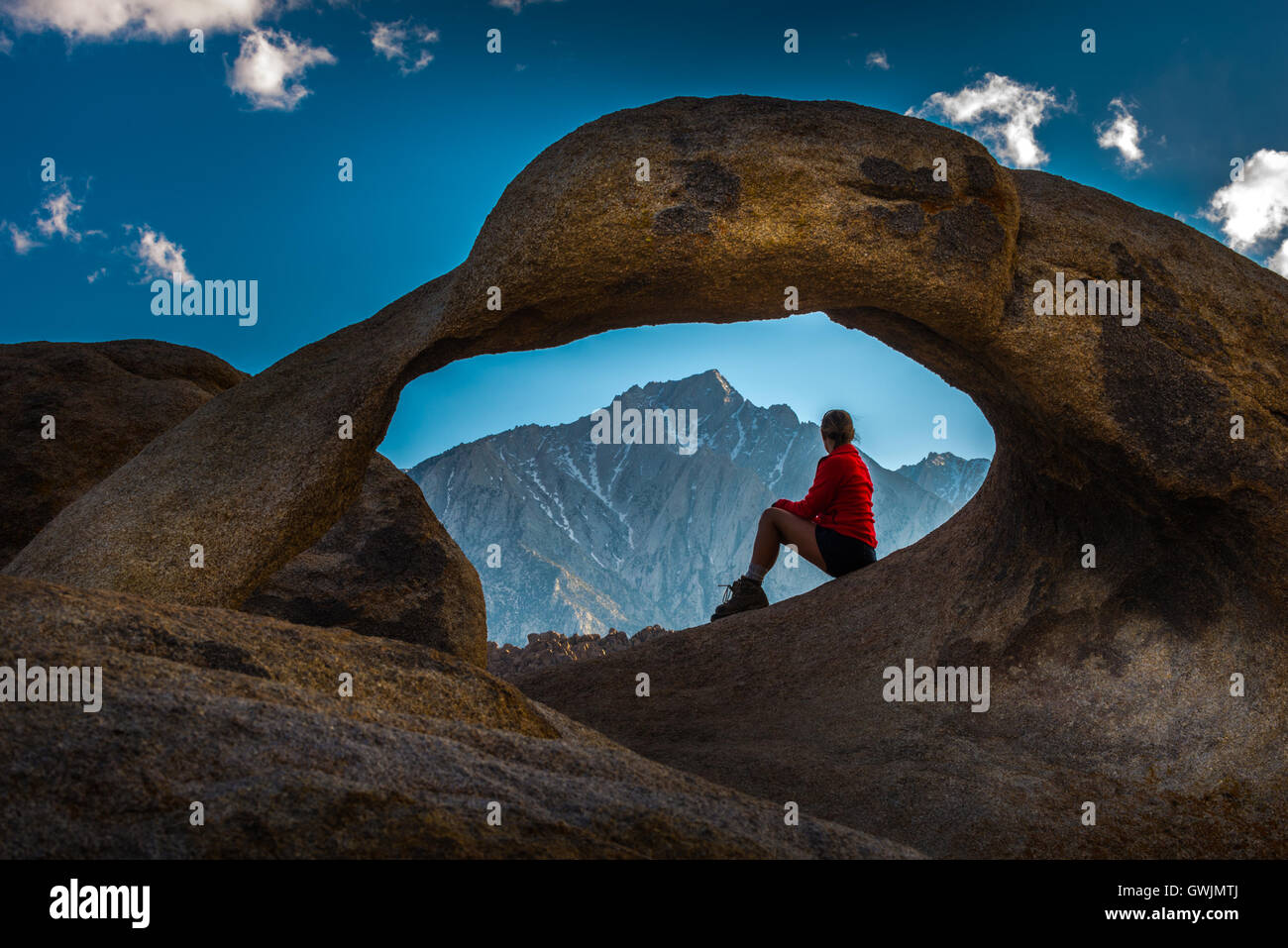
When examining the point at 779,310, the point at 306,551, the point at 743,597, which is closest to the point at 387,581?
the point at 306,551

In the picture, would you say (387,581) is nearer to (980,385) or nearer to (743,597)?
(743,597)

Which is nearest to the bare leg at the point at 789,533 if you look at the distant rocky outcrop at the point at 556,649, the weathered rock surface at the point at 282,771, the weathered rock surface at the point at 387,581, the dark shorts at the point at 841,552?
the dark shorts at the point at 841,552

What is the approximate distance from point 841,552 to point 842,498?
797 mm

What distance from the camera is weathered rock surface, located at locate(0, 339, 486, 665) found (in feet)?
32.2

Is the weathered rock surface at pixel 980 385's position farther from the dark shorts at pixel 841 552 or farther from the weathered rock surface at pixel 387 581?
the dark shorts at pixel 841 552

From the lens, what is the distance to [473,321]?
24.3 feet

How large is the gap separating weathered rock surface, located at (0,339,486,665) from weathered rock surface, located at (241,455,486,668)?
1 centimetres

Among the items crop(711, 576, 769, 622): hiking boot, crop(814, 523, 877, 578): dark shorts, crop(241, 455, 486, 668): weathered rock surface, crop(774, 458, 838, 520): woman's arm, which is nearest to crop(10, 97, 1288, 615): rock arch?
crop(241, 455, 486, 668): weathered rock surface

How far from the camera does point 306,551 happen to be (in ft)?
34.3

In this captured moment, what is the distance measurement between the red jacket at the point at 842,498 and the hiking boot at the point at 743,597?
1203mm

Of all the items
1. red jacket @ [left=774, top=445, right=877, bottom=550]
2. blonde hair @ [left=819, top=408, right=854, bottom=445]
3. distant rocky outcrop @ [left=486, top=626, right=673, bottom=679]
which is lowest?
distant rocky outcrop @ [left=486, top=626, right=673, bottom=679]

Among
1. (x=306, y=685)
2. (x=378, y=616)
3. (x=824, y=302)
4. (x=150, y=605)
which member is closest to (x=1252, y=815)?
(x=824, y=302)

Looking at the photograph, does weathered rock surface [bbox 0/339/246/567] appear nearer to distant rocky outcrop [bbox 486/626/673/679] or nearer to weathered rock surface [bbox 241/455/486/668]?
weathered rock surface [bbox 241/455/486/668]
